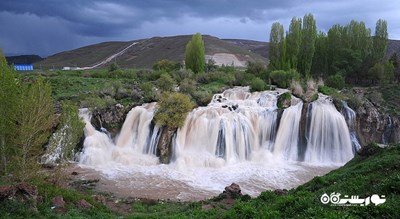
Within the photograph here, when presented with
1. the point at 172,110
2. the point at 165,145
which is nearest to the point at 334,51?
the point at 172,110

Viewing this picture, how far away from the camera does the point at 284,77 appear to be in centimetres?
4259

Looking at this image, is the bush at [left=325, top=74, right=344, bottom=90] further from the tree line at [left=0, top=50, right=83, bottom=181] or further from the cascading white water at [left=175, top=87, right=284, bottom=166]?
the tree line at [left=0, top=50, right=83, bottom=181]

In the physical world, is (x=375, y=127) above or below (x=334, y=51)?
below

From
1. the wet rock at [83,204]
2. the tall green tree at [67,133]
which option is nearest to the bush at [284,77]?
the tall green tree at [67,133]

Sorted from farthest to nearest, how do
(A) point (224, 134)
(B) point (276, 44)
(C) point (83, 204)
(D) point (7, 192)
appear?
(B) point (276, 44), (A) point (224, 134), (C) point (83, 204), (D) point (7, 192)

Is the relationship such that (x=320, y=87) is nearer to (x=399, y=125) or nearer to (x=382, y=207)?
(x=399, y=125)

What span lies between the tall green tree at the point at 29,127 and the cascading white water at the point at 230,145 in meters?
9.04

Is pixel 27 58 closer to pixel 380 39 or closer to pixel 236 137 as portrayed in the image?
pixel 380 39

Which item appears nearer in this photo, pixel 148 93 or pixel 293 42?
pixel 148 93

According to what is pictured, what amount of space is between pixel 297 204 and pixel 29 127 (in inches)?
443

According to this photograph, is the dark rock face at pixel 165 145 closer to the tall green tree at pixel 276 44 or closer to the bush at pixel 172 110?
the bush at pixel 172 110

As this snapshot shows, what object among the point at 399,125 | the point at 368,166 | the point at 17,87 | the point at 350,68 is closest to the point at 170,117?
the point at 17,87

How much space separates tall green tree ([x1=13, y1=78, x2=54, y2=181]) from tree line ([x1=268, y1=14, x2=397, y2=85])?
3750 centimetres

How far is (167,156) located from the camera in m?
28.5
